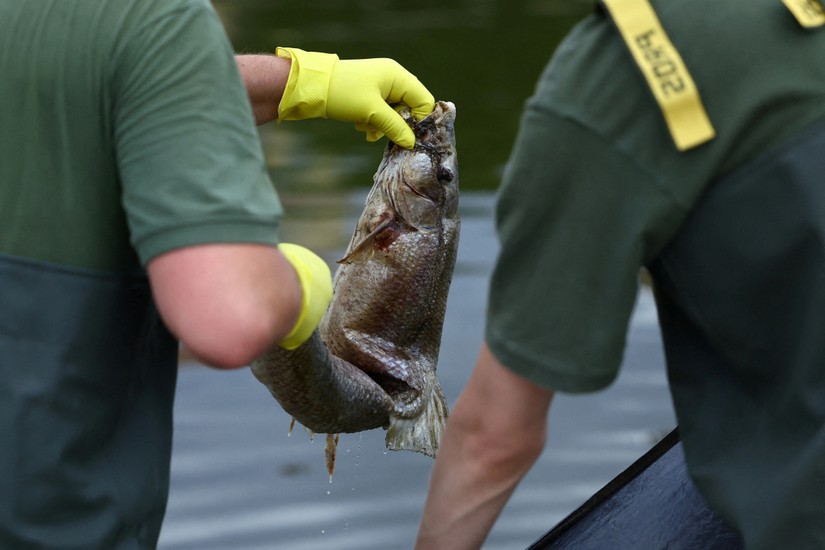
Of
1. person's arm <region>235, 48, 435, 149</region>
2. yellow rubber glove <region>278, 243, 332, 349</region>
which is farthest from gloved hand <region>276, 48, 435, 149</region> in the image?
yellow rubber glove <region>278, 243, 332, 349</region>

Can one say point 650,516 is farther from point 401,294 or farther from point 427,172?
point 427,172

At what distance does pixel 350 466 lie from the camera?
666 cm

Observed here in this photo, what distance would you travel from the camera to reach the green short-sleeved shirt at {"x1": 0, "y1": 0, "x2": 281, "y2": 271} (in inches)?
78.8

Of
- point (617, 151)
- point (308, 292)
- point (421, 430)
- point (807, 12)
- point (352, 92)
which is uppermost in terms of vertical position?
point (807, 12)

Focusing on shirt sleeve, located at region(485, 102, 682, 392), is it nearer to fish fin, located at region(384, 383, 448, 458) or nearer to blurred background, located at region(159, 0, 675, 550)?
fish fin, located at region(384, 383, 448, 458)

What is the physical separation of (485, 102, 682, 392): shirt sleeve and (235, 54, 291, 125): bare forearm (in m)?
1.32

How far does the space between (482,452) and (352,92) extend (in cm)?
138

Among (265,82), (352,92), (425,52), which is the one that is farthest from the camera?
(425,52)

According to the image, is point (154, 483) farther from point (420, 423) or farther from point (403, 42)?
point (403, 42)

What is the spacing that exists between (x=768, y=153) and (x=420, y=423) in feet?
5.49

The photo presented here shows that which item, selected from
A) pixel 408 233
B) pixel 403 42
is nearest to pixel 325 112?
pixel 408 233

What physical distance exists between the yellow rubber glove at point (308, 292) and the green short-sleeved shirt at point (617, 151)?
0.37m

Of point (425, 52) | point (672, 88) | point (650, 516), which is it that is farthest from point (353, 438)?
point (425, 52)

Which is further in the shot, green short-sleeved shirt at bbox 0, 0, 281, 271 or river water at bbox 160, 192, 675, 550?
river water at bbox 160, 192, 675, 550
